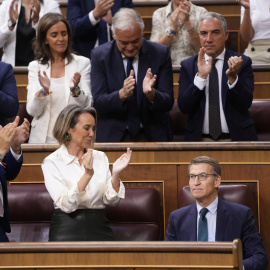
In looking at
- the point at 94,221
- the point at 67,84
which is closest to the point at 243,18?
the point at 67,84

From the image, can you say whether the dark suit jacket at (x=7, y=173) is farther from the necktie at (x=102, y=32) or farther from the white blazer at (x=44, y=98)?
the necktie at (x=102, y=32)

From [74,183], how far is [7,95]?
465 mm

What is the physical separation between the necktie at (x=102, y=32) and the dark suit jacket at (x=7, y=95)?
1.94 feet

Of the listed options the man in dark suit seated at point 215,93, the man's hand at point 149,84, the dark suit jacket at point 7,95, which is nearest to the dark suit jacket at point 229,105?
the man in dark suit seated at point 215,93

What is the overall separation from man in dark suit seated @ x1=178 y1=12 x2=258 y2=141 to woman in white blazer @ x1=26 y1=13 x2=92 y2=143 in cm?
31

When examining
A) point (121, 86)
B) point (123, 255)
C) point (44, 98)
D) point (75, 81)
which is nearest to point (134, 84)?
point (121, 86)

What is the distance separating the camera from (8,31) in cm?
280

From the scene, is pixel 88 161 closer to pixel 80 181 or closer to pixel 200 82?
pixel 80 181

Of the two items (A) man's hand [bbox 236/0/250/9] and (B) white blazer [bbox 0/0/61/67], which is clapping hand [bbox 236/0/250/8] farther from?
(B) white blazer [bbox 0/0/61/67]

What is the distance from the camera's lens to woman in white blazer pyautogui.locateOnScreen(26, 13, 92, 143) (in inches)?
94.9

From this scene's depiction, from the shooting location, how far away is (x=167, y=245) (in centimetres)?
154

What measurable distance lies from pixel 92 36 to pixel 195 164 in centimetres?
104

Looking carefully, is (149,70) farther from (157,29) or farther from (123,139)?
(157,29)

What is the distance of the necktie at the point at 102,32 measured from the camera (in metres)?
2.84
